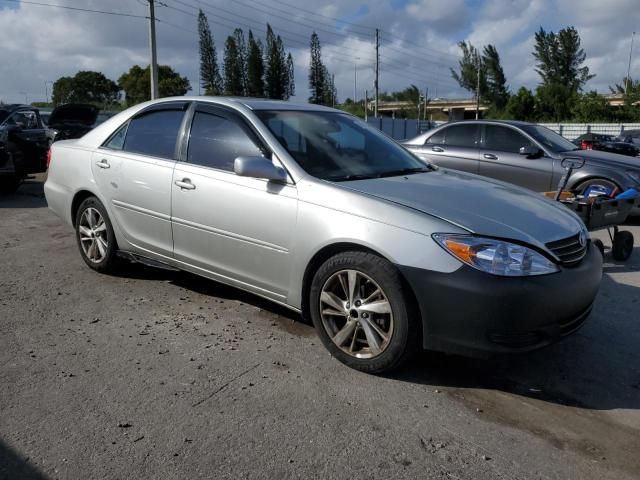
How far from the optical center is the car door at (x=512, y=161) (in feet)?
28.3

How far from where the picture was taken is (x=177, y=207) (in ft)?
14.8

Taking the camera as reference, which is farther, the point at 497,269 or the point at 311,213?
the point at 311,213

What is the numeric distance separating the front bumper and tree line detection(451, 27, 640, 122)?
5971 cm

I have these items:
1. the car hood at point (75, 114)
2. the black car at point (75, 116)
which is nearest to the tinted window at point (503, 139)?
the black car at point (75, 116)

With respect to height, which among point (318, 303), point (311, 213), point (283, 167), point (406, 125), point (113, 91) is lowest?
point (318, 303)

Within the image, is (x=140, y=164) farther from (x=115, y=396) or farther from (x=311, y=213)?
(x=115, y=396)

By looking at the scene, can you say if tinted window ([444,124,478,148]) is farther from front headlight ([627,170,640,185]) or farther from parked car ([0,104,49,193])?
parked car ([0,104,49,193])

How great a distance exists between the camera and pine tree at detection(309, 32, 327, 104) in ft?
255

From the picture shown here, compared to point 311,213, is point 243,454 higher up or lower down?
lower down

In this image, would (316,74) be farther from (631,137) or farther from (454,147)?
(454,147)

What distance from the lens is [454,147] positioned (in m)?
9.57

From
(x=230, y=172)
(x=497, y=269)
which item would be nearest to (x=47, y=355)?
(x=230, y=172)

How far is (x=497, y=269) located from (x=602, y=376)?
1.14 m

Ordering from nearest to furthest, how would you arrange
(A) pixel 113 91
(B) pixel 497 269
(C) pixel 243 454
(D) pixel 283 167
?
(C) pixel 243 454 → (B) pixel 497 269 → (D) pixel 283 167 → (A) pixel 113 91
